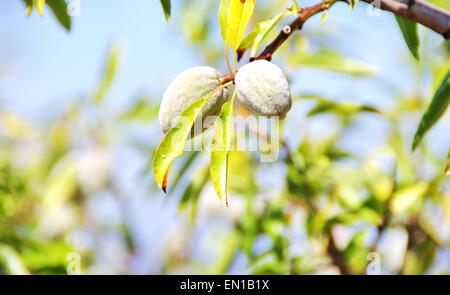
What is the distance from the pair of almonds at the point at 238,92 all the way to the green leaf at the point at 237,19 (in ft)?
0.17

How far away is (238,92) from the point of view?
58cm

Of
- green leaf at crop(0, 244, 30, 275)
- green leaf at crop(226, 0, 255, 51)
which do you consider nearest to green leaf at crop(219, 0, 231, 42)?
green leaf at crop(226, 0, 255, 51)

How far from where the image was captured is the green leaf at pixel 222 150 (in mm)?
577

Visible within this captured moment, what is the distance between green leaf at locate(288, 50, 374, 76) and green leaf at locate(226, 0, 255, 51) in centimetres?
55

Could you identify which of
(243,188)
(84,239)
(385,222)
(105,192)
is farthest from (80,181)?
(385,222)

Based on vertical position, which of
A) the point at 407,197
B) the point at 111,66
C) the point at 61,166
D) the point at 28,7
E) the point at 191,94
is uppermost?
the point at 28,7

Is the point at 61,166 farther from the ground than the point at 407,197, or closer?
closer

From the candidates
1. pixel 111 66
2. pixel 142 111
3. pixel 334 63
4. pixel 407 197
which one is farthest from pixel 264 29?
pixel 142 111

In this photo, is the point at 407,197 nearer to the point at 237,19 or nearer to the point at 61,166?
the point at 237,19

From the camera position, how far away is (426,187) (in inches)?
47.6

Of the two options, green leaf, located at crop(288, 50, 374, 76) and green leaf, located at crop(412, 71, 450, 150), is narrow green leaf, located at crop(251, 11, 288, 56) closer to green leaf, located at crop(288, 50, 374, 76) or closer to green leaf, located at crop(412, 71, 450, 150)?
green leaf, located at crop(412, 71, 450, 150)

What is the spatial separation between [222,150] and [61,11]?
0.35 meters

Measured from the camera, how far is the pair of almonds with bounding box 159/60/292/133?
56cm
